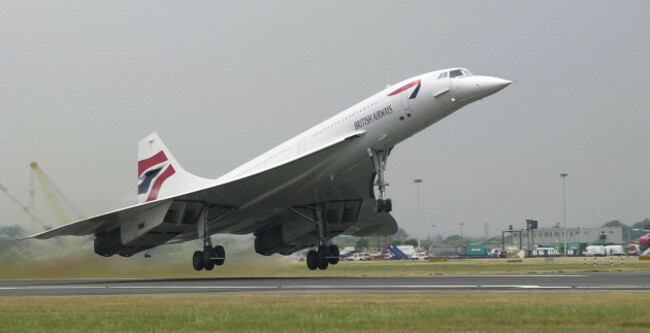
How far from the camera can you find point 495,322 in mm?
11180

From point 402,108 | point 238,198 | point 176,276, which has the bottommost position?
point 176,276

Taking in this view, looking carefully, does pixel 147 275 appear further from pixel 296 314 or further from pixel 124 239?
pixel 296 314

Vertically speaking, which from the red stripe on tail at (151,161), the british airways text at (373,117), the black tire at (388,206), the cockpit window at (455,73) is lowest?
the black tire at (388,206)

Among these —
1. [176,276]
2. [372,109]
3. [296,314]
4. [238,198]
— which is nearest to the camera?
[296,314]

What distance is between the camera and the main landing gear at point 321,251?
112ft

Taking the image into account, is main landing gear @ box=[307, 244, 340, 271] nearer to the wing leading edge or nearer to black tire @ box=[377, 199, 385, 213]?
the wing leading edge

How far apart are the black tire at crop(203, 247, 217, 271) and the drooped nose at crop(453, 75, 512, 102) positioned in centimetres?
1222

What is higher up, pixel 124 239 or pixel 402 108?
pixel 402 108

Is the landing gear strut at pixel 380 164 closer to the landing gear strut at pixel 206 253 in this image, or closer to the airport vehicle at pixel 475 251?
the landing gear strut at pixel 206 253

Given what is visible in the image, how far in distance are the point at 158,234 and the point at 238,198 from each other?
141 inches

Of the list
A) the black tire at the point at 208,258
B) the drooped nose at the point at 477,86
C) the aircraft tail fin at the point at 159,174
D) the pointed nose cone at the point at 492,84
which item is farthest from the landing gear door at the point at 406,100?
the aircraft tail fin at the point at 159,174

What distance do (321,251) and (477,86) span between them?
11.6 m

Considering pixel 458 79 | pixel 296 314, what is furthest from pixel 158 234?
pixel 296 314

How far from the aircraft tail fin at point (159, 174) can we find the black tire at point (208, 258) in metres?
4.48
